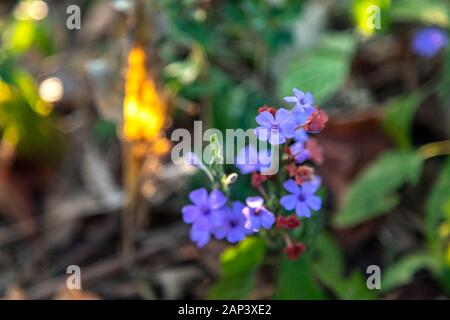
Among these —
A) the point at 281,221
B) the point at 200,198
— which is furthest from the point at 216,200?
the point at 281,221

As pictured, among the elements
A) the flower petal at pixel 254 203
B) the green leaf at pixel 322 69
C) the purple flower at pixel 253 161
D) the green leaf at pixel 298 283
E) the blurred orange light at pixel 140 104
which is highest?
the green leaf at pixel 322 69

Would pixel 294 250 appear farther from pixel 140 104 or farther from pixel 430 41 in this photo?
pixel 430 41

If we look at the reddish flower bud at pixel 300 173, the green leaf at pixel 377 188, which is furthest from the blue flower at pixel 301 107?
the green leaf at pixel 377 188

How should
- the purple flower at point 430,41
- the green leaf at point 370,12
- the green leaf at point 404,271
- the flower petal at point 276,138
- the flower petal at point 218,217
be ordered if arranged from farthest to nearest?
1. the purple flower at point 430,41
2. the green leaf at point 370,12
3. the green leaf at point 404,271
4. the flower petal at point 218,217
5. the flower petal at point 276,138

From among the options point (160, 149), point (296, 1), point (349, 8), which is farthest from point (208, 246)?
point (349, 8)

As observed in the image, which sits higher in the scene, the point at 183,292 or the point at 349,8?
the point at 349,8

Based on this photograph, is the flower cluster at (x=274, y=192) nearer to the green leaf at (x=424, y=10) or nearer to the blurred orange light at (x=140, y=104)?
the blurred orange light at (x=140, y=104)
